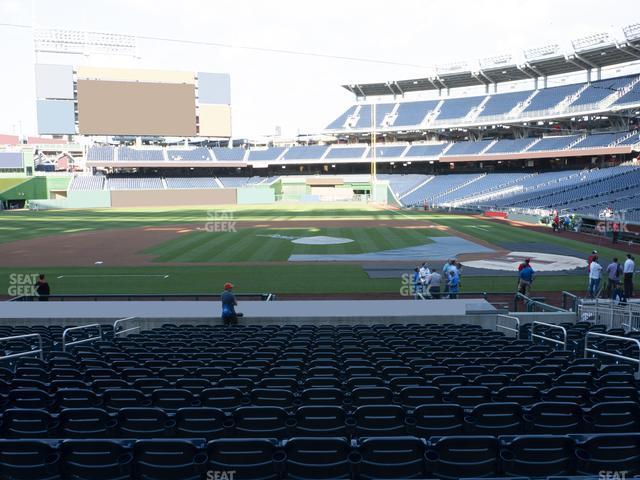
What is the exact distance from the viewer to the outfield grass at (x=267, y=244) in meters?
30.2

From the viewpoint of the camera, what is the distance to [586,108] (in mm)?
64875

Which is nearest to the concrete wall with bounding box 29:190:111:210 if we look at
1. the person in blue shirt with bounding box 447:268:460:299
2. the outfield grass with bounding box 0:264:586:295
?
the outfield grass with bounding box 0:264:586:295

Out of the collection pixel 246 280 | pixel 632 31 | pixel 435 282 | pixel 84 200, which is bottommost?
pixel 246 280

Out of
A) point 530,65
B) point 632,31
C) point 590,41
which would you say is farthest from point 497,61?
point 632,31

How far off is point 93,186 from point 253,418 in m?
83.6

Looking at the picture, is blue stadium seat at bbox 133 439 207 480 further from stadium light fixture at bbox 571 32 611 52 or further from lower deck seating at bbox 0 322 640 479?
stadium light fixture at bbox 571 32 611 52

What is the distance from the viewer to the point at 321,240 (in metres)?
36.5

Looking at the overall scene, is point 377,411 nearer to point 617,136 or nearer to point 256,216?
point 256,216

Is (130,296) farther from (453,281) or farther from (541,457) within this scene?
(541,457)

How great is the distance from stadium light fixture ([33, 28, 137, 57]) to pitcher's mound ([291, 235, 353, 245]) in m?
70.1

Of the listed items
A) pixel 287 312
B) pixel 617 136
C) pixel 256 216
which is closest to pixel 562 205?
pixel 617 136

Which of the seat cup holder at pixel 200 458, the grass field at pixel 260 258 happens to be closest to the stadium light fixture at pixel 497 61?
the grass field at pixel 260 258

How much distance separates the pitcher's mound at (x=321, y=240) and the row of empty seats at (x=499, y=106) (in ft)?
133

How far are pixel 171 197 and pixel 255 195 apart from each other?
1306 cm
